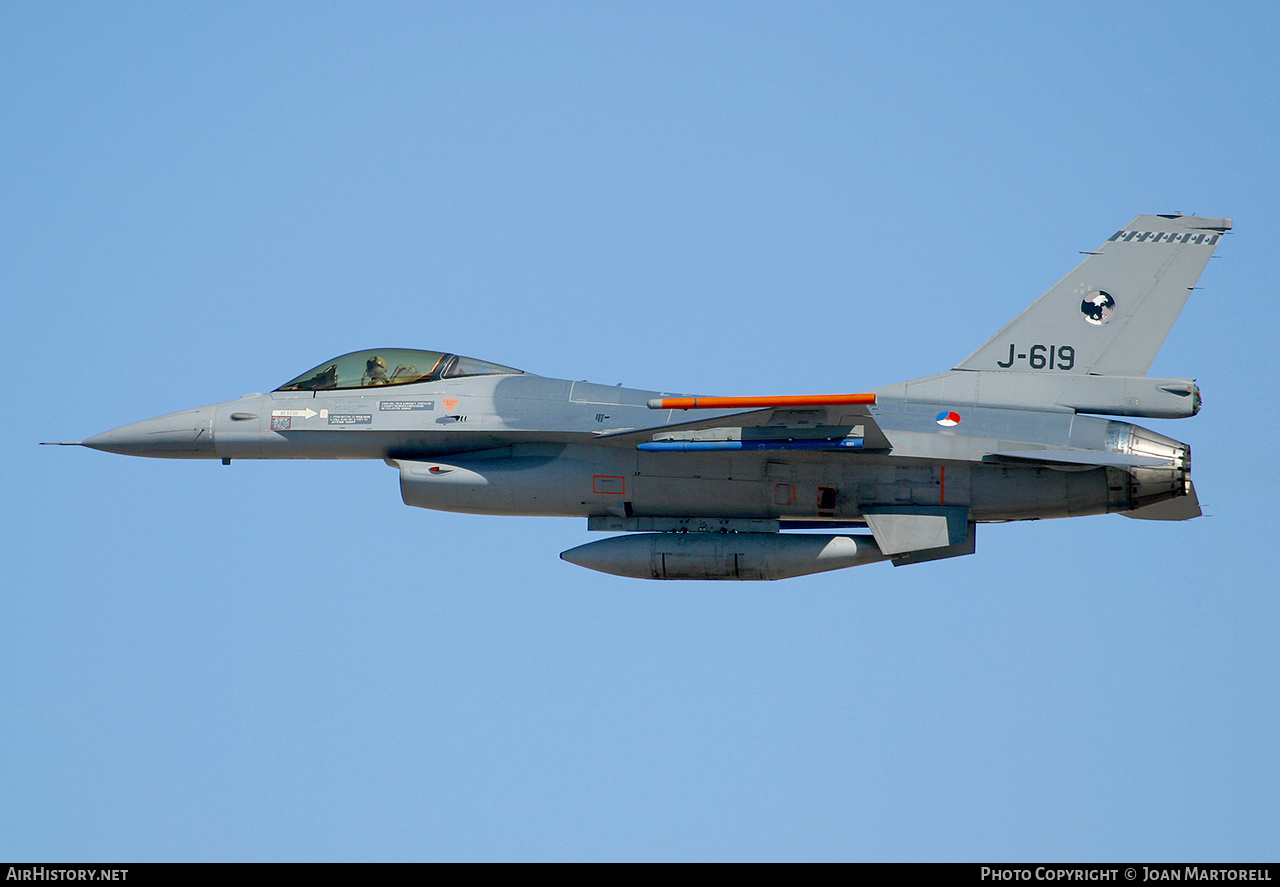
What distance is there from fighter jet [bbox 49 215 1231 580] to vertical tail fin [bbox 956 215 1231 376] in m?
0.02

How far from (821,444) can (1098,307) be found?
450cm

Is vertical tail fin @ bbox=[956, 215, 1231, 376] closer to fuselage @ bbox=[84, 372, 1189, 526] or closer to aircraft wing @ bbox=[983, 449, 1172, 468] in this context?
fuselage @ bbox=[84, 372, 1189, 526]

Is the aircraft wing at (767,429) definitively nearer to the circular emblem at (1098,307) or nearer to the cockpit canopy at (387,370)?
the cockpit canopy at (387,370)

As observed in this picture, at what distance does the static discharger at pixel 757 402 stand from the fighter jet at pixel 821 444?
48cm

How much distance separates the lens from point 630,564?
21234mm

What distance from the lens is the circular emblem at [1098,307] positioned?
21672 millimetres

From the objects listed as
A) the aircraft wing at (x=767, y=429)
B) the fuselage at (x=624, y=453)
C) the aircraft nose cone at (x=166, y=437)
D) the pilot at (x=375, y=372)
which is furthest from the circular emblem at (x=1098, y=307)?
the aircraft nose cone at (x=166, y=437)

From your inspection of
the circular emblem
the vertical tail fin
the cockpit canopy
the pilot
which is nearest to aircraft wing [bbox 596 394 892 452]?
the vertical tail fin

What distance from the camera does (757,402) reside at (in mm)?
19469

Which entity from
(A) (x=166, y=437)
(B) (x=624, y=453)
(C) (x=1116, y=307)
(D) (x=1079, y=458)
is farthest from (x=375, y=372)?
(C) (x=1116, y=307)

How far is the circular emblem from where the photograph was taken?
2167 cm
